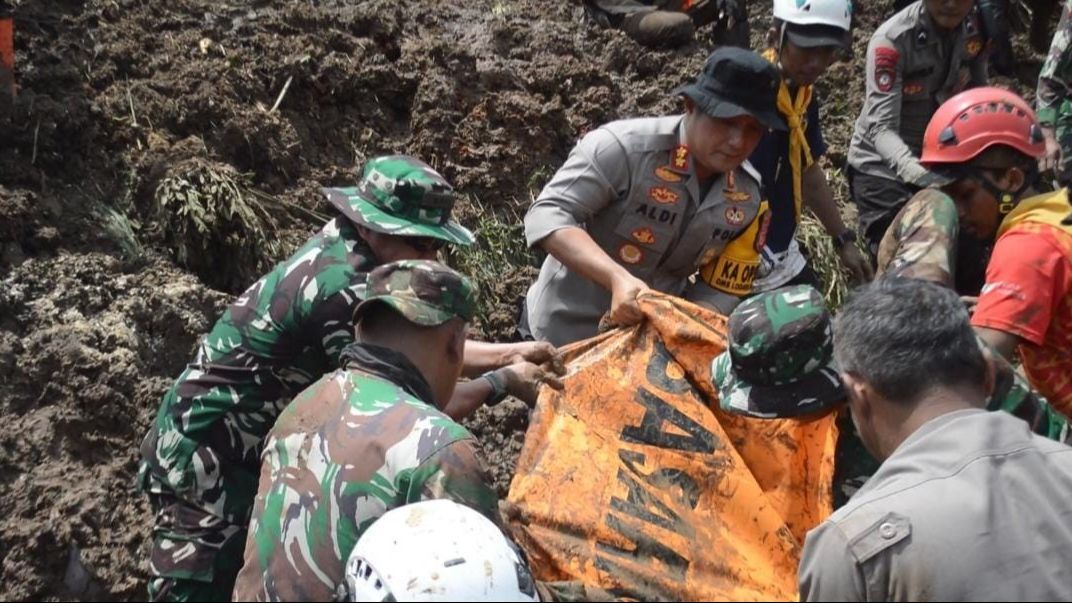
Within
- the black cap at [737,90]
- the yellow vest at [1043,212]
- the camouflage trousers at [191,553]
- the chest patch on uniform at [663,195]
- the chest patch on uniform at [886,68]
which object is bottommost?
the camouflage trousers at [191,553]

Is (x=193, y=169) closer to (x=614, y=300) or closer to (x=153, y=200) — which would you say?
(x=153, y=200)

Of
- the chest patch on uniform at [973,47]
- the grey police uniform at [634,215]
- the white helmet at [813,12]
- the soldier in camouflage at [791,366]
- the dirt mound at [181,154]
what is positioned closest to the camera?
A: the soldier in camouflage at [791,366]

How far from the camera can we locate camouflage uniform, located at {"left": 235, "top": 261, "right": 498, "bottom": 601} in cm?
248

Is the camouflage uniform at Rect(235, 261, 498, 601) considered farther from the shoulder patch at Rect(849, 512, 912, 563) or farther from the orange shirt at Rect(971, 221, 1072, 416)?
the orange shirt at Rect(971, 221, 1072, 416)

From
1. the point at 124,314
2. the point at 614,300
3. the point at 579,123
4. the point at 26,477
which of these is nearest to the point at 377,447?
the point at 614,300

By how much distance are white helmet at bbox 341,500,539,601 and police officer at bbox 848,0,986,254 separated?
3.50 metres

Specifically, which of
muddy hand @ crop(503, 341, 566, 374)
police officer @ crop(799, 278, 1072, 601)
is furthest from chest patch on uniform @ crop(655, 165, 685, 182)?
police officer @ crop(799, 278, 1072, 601)

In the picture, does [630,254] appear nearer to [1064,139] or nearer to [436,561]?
[436,561]

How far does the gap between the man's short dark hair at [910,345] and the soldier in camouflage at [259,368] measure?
3.60 feet

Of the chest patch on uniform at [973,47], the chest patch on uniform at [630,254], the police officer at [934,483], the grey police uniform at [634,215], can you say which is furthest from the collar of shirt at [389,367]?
the chest patch on uniform at [973,47]

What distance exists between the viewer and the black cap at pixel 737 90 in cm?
365

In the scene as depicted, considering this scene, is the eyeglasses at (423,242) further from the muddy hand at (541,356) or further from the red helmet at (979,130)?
the red helmet at (979,130)

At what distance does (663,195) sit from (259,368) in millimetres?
1327

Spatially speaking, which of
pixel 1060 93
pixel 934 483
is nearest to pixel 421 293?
pixel 934 483
